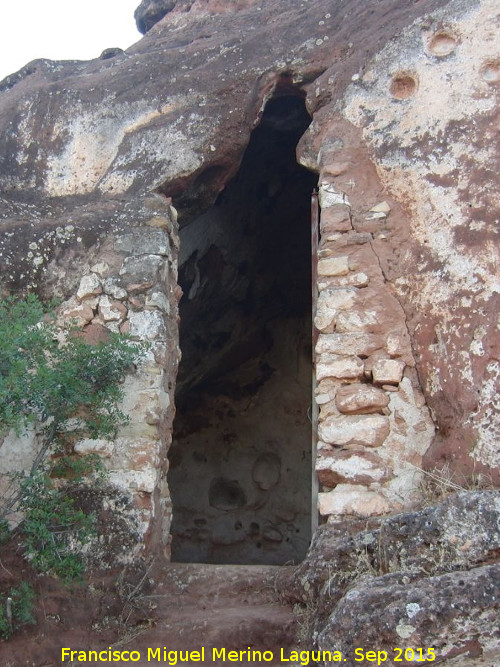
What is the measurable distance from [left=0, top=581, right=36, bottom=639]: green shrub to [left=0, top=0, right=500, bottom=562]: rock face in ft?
1.96

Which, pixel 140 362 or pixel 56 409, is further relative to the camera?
pixel 140 362

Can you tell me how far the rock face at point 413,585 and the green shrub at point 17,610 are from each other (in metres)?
1.11

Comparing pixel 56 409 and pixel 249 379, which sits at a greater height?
pixel 56 409

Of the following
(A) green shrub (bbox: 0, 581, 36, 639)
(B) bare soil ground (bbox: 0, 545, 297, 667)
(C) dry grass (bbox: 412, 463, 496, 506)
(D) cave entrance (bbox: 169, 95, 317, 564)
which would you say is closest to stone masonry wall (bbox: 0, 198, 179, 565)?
(B) bare soil ground (bbox: 0, 545, 297, 667)

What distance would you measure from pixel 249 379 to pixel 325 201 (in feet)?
12.2

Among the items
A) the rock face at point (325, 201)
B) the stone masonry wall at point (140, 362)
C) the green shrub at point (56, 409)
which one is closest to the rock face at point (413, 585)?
the rock face at point (325, 201)

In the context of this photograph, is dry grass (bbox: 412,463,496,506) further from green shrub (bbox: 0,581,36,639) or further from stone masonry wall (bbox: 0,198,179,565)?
green shrub (bbox: 0,581,36,639)

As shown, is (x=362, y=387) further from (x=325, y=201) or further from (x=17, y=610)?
(x=17, y=610)

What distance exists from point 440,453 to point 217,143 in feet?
8.28

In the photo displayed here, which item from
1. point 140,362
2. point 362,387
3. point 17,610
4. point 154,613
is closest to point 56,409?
point 140,362

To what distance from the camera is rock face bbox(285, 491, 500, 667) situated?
7.59ft

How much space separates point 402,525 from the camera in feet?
9.55

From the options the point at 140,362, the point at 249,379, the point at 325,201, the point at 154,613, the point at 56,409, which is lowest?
the point at 154,613

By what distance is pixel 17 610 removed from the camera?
126 inches
